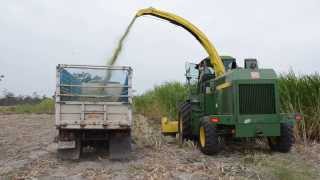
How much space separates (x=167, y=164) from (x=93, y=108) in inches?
80.9

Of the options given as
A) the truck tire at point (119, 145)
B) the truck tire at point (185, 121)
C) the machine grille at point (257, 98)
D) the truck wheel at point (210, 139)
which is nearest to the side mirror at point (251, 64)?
the machine grille at point (257, 98)

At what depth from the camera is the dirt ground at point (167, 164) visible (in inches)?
339

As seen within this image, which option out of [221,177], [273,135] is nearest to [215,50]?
[273,135]

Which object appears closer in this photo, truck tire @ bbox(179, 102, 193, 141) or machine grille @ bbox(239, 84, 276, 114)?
machine grille @ bbox(239, 84, 276, 114)

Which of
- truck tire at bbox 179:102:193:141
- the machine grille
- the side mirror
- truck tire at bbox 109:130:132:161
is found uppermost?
the side mirror

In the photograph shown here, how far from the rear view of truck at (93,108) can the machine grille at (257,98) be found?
2.65m

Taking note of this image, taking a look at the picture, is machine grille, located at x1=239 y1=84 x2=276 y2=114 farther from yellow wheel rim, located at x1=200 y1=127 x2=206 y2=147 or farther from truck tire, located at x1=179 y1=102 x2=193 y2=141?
truck tire, located at x1=179 y1=102 x2=193 y2=141

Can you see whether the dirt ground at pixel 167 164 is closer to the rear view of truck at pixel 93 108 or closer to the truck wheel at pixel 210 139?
the truck wheel at pixel 210 139

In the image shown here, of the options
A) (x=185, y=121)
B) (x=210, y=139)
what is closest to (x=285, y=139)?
(x=210, y=139)

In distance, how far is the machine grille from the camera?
10867 mm

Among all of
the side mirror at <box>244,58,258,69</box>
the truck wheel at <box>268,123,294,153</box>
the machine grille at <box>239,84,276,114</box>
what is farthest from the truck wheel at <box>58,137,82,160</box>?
the truck wheel at <box>268,123,294,153</box>

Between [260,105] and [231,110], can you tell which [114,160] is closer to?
[231,110]

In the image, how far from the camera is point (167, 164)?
9688 millimetres

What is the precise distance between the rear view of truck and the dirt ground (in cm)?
43
